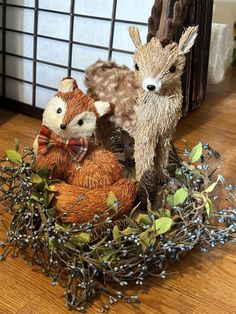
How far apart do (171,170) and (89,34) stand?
0.46m

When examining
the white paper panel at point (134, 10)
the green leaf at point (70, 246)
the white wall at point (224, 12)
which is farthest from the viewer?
the white wall at point (224, 12)

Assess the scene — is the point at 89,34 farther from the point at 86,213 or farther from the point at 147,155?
the point at 86,213

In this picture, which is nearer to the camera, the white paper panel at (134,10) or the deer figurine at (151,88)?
the deer figurine at (151,88)

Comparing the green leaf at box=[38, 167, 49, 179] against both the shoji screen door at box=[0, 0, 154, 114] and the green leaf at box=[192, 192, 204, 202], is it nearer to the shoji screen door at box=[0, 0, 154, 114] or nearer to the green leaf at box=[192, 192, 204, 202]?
the green leaf at box=[192, 192, 204, 202]

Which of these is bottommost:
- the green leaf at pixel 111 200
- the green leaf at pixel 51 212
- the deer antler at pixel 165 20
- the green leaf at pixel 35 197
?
the green leaf at pixel 51 212

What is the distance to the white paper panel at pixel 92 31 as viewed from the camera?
0.99 m

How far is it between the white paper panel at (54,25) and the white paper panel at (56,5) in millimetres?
14

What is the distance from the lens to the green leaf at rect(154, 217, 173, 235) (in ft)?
1.84

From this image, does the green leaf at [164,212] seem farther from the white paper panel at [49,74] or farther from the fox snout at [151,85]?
the white paper panel at [49,74]

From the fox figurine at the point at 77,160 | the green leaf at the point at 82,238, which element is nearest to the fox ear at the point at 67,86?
the fox figurine at the point at 77,160

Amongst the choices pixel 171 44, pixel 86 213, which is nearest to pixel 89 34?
pixel 171 44

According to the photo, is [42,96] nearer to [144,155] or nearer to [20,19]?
[20,19]

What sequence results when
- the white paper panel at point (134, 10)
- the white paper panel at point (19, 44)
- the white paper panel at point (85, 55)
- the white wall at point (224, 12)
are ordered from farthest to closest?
the white wall at point (224, 12) < the white paper panel at point (19, 44) < the white paper panel at point (85, 55) < the white paper panel at point (134, 10)

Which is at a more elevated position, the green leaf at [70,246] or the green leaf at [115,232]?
the green leaf at [115,232]
